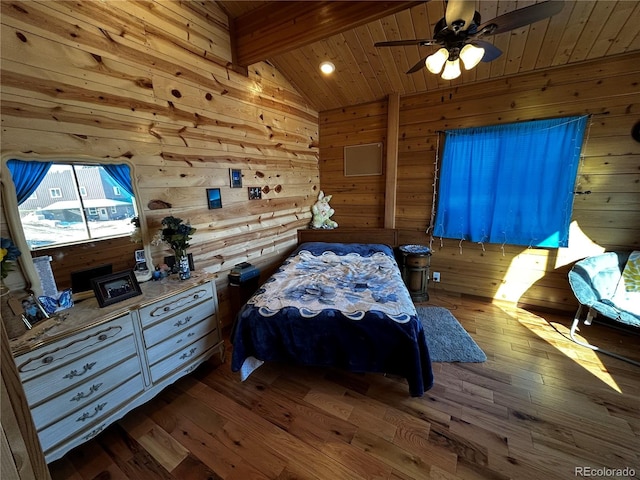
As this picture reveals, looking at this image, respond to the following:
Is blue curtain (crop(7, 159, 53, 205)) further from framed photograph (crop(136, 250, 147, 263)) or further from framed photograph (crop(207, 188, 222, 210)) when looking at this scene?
framed photograph (crop(207, 188, 222, 210))

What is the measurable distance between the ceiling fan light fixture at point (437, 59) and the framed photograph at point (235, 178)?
192 centimetres

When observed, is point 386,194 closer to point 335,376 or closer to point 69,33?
point 335,376

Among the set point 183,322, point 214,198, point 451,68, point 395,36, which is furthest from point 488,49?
point 183,322

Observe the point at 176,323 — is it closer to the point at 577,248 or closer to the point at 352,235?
the point at 352,235

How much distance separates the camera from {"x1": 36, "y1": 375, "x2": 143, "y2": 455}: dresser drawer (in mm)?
1266

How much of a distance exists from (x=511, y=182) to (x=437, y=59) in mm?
1917

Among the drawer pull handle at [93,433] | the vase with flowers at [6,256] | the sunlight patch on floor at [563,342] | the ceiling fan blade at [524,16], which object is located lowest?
the sunlight patch on floor at [563,342]

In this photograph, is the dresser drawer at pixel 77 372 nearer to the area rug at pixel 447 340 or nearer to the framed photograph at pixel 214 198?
the framed photograph at pixel 214 198

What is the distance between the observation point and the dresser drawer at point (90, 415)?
1266 mm

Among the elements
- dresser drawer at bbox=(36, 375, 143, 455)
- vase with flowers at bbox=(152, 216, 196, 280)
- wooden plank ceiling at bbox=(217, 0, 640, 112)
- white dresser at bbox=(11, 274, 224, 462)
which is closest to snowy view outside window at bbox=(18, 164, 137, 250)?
vase with flowers at bbox=(152, 216, 196, 280)

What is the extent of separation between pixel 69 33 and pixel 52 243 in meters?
1.27

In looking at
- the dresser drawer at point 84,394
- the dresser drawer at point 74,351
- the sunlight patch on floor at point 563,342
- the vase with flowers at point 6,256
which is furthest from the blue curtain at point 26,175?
the sunlight patch on floor at point 563,342

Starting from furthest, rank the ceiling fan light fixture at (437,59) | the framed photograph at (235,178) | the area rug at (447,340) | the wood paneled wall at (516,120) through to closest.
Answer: the framed photograph at (235,178), the wood paneled wall at (516,120), the area rug at (447,340), the ceiling fan light fixture at (437,59)

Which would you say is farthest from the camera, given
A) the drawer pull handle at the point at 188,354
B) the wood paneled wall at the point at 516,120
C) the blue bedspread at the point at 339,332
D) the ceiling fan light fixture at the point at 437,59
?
the wood paneled wall at the point at 516,120
